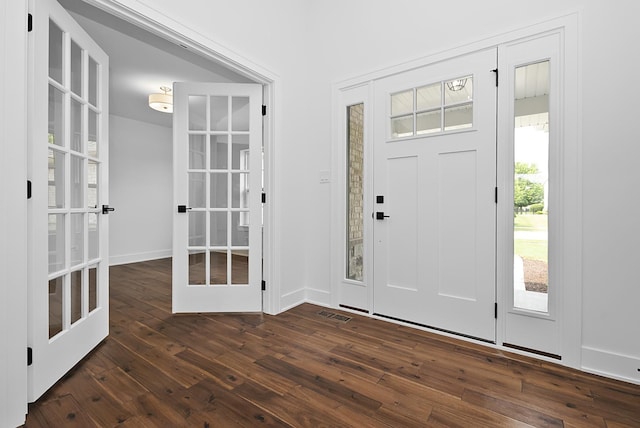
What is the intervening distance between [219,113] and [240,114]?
7.6 inches

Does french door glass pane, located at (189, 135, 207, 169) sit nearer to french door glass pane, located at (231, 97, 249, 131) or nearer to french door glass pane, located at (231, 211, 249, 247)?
french door glass pane, located at (231, 97, 249, 131)

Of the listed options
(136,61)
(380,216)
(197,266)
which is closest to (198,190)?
(197,266)

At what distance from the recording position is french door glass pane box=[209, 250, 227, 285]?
2922mm

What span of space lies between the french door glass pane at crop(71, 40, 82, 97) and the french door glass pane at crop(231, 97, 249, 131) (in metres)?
1.18

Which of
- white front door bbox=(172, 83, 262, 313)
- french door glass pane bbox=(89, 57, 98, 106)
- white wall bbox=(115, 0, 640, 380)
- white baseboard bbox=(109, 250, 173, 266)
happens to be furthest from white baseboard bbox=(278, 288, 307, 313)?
white baseboard bbox=(109, 250, 173, 266)

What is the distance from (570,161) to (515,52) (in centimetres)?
86

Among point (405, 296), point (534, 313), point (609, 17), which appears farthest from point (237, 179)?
point (609, 17)

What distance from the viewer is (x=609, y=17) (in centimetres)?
188

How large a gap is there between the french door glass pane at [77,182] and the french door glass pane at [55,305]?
0.49 metres

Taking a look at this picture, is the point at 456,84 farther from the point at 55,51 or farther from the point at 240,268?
the point at 55,51

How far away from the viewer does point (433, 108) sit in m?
2.52

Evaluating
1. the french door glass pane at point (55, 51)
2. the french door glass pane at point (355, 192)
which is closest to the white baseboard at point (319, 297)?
the french door glass pane at point (355, 192)

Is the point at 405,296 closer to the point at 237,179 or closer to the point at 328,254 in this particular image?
the point at 328,254

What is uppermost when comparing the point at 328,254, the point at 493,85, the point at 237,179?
the point at 493,85
